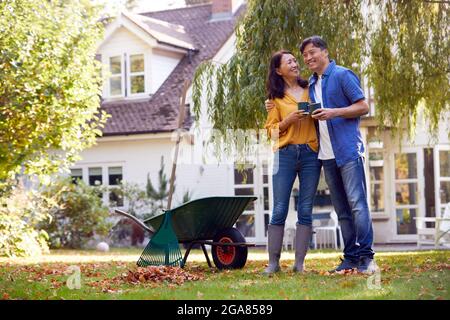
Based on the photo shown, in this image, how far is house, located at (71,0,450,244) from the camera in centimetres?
2038

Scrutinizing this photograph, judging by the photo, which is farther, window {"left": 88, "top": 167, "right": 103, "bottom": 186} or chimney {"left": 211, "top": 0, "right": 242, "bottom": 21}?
chimney {"left": 211, "top": 0, "right": 242, "bottom": 21}

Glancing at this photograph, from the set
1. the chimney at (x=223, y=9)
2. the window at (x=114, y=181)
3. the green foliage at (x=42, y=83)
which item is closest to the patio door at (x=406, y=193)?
the window at (x=114, y=181)

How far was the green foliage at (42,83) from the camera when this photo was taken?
13.5 meters

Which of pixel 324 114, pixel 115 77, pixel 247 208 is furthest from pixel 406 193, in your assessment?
pixel 324 114

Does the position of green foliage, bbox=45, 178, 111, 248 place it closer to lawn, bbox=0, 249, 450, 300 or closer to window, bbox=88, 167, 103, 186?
window, bbox=88, 167, 103, 186

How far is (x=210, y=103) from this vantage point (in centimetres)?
1182

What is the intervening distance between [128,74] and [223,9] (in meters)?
4.12

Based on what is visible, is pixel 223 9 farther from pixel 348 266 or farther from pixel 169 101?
pixel 348 266

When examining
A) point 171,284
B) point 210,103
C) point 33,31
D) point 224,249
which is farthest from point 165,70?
point 171,284

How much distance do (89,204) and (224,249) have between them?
1045 cm

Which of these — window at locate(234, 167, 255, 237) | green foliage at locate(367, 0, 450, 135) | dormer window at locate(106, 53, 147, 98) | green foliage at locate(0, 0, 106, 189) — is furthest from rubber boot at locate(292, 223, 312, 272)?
dormer window at locate(106, 53, 147, 98)

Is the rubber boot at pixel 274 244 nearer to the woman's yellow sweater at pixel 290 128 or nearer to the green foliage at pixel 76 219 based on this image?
the woman's yellow sweater at pixel 290 128

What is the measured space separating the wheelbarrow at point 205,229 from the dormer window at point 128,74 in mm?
14491

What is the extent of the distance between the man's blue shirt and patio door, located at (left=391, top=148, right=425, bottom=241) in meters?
13.3
